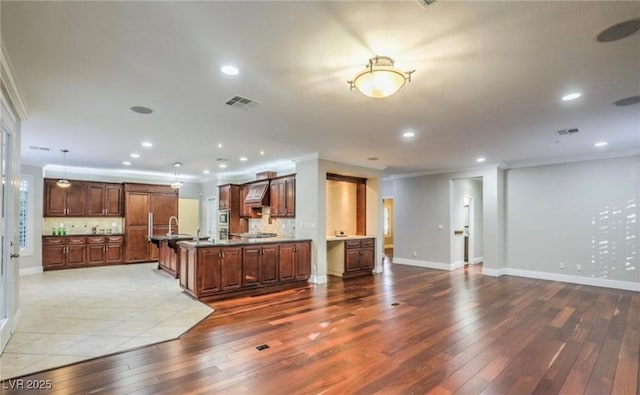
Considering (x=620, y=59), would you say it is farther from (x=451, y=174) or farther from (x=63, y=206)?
(x=63, y=206)

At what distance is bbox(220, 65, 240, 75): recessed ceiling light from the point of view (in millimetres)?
2770

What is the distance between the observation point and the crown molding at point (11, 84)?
8.56 ft

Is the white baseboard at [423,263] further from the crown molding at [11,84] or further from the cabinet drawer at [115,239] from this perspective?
the crown molding at [11,84]

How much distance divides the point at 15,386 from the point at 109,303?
261cm

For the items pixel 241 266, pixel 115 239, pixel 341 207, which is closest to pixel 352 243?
pixel 341 207

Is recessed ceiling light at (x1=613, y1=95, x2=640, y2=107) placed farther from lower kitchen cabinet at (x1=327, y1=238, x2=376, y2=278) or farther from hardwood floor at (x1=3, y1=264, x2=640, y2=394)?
lower kitchen cabinet at (x1=327, y1=238, x2=376, y2=278)

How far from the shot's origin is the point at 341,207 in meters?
8.20

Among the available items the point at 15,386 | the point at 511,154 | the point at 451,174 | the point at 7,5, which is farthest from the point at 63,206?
the point at 511,154

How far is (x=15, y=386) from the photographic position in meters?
2.59

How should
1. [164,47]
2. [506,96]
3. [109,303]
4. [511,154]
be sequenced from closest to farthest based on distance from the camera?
[164,47], [506,96], [109,303], [511,154]

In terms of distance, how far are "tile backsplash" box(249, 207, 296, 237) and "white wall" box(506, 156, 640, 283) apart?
5.16m

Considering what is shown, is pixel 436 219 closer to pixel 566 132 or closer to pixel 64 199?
pixel 566 132

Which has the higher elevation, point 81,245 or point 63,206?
point 63,206

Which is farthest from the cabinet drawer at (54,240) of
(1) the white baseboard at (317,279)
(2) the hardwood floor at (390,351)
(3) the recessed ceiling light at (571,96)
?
(3) the recessed ceiling light at (571,96)
